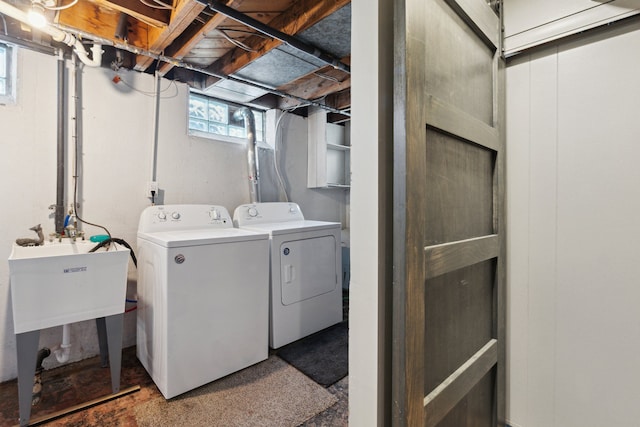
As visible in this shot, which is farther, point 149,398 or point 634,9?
point 149,398

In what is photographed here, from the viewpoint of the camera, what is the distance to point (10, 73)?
1807mm

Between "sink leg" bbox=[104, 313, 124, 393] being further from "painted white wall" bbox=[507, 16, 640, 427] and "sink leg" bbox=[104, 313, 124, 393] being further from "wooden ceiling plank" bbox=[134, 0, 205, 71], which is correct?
"painted white wall" bbox=[507, 16, 640, 427]

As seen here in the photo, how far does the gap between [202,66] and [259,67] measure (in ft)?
1.50

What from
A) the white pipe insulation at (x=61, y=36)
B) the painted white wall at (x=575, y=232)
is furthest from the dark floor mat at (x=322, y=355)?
the white pipe insulation at (x=61, y=36)

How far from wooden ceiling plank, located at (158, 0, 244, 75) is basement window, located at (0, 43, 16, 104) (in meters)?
0.81

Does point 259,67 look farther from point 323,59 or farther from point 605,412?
point 605,412

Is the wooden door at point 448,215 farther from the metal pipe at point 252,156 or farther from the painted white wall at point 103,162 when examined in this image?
the painted white wall at point 103,162

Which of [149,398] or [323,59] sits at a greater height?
[323,59]

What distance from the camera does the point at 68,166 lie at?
1.94m

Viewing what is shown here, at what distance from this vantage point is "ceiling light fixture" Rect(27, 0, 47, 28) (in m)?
1.32

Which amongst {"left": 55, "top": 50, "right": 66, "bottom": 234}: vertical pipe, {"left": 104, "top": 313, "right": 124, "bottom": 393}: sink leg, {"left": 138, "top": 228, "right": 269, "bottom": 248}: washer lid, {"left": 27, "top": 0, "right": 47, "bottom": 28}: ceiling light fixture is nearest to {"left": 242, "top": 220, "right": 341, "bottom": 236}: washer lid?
{"left": 138, "top": 228, "right": 269, "bottom": 248}: washer lid

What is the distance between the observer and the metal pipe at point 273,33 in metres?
1.47

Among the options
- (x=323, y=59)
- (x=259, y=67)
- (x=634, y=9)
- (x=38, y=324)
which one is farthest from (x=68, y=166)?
(x=634, y=9)

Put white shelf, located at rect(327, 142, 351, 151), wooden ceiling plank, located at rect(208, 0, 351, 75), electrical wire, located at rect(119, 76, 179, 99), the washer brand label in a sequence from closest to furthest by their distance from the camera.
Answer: the washer brand label, wooden ceiling plank, located at rect(208, 0, 351, 75), electrical wire, located at rect(119, 76, 179, 99), white shelf, located at rect(327, 142, 351, 151)
